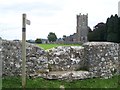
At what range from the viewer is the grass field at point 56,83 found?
36.3 feet

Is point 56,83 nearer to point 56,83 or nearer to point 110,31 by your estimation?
point 56,83

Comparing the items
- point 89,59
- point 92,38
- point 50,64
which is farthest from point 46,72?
point 92,38

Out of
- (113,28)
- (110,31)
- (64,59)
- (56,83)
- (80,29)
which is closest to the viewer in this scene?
(56,83)

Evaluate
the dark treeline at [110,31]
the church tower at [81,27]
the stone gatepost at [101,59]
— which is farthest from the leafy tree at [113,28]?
the church tower at [81,27]

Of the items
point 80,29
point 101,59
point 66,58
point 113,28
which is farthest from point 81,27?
point 101,59

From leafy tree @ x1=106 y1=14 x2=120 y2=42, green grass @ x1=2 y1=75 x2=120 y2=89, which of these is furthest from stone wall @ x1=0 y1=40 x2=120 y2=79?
leafy tree @ x1=106 y1=14 x2=120 y2=42

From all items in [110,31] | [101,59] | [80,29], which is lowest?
[101,59]

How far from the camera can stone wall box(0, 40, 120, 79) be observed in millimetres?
12062

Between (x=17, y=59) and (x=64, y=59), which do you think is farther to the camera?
(x=64, y=59)

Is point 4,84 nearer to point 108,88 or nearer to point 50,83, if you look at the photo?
point 50,83

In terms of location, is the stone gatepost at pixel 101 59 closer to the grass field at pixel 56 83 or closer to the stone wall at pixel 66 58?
the stone wall at pixel 66 58

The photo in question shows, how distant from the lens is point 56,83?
1152cm

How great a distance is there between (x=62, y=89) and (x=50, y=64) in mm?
2716

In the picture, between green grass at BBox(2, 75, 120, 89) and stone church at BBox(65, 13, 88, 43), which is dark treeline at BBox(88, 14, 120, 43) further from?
stone church at BBox(65, 13, 88, 43)
